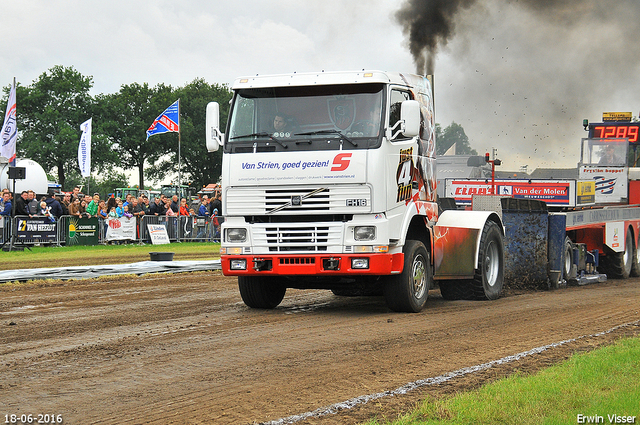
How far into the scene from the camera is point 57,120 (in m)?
70.6

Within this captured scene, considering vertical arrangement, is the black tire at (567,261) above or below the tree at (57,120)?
below

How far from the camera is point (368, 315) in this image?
33.0ft

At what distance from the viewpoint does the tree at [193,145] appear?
77.0 metres

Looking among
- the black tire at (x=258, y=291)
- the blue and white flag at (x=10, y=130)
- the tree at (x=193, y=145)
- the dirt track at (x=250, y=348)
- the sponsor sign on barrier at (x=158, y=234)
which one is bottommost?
the dirt track at (x=250, y=348)

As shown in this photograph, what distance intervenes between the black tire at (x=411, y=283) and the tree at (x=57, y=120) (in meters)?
63.4

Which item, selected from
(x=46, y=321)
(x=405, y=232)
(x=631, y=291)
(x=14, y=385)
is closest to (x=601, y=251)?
(x=631, y=291)

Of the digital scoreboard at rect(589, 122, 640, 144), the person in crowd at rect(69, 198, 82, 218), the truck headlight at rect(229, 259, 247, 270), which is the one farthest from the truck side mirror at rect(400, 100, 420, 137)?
the person in crowd at rect(69, 198, 82, 218)

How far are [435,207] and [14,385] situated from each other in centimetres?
689

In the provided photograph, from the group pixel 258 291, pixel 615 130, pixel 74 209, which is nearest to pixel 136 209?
pixel 74 209

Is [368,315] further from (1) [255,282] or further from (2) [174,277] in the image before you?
(2) [174,277]

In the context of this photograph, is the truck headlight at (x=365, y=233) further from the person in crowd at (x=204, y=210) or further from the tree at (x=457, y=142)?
the person in crowd at (x=204, y=210)

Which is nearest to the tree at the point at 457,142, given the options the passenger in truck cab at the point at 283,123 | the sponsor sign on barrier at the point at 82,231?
the passenger in truck cab at the point at 283,123

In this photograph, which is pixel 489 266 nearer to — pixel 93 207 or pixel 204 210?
pixel 93 207

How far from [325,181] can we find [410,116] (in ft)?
4.57
